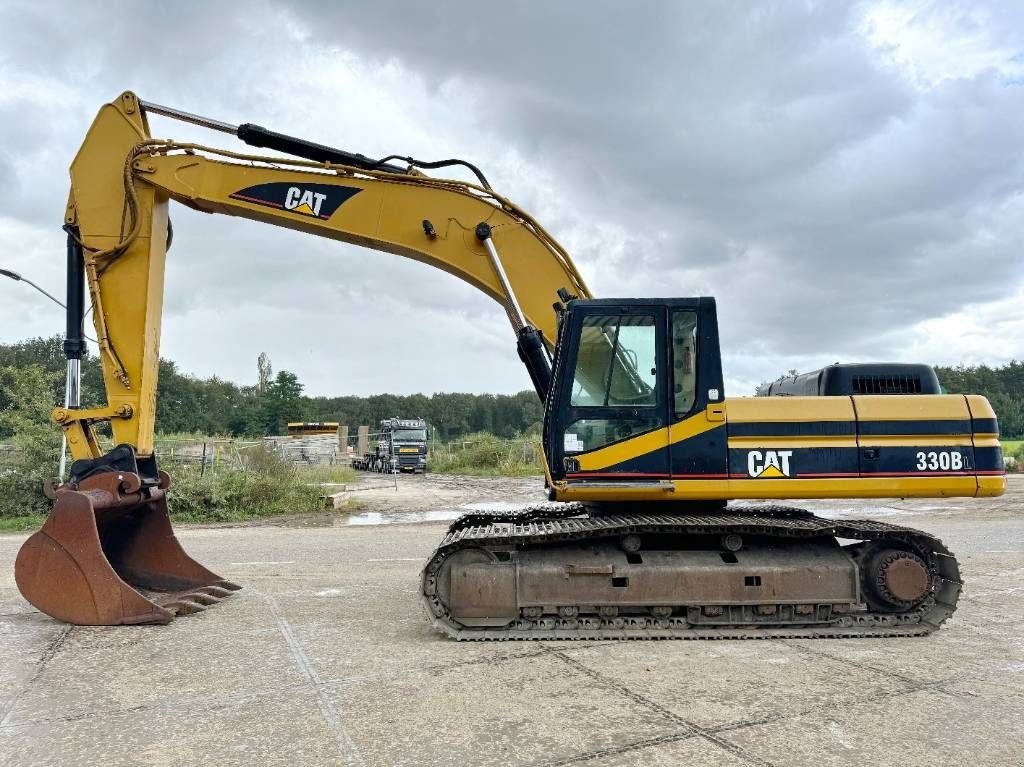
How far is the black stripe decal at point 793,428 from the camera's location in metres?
5.95

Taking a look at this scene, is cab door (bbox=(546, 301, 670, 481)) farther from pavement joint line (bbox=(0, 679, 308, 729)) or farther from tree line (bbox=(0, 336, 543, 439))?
tree line (bbox=(0, 336, 543, 439))

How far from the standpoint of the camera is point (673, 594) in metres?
5.80

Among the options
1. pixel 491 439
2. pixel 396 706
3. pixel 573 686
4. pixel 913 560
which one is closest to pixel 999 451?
pixel 913 560

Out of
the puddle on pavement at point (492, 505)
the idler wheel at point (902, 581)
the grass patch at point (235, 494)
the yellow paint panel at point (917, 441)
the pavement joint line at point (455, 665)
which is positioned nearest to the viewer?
the pavement joint line at point (455, 665)

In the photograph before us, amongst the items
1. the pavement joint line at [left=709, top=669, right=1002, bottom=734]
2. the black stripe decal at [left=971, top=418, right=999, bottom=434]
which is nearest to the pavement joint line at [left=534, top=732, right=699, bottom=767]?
the pavement joint line at [left=709, top=669, right=1002, bottom=734]

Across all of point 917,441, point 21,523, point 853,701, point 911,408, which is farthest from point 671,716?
point 21,523

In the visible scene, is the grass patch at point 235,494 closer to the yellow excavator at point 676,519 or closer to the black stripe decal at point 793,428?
the yellow excavator at point 676,519

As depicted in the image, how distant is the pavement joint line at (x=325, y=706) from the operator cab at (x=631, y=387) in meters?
2.30

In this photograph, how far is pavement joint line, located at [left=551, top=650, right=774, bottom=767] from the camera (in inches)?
138

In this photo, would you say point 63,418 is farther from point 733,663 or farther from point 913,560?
point 913,560

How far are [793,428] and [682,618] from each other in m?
1.76

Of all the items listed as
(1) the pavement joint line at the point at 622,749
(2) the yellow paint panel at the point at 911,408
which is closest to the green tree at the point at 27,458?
(1) the pavement joint line at the point at 622,749

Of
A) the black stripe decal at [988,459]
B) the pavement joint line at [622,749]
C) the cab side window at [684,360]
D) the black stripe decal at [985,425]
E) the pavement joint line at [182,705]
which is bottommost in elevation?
the pavement joint line at [622,749]

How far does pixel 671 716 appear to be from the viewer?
4023 mm
